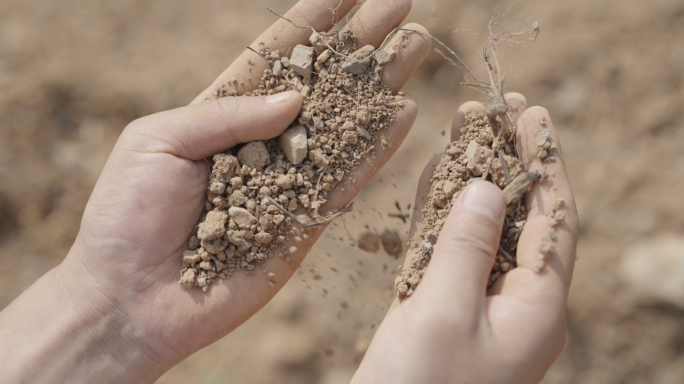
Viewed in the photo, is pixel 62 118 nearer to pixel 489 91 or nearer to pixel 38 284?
pixel 38 284

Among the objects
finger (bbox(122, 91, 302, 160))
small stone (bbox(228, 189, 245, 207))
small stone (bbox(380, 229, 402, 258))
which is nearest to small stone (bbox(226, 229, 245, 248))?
small stone (bbox(228, 189, 245, 207))

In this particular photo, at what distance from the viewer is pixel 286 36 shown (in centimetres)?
191

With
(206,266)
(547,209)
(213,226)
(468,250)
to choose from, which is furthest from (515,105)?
(206,266)

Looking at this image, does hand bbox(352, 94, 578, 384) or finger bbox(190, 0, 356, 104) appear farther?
finger bbox(190, 0, 356, 104)

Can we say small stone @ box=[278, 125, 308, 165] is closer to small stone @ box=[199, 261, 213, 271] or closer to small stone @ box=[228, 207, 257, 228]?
small stone @ box=[228, 207, 257, 228]

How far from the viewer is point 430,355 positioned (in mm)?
1342

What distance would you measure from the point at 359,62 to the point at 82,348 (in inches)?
65.5

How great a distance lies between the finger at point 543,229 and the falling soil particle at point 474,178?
0.12ft

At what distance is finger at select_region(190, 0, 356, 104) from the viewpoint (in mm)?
1895

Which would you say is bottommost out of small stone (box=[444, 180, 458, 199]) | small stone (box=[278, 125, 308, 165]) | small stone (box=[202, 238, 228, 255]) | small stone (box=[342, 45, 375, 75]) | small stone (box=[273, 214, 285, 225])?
small stone (box=[444, 180, 458, 199])

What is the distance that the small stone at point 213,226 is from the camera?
1.64m

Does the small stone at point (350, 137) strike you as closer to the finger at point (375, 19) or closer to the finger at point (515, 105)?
the finger at point (375, 19)

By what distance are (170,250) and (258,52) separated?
3.05 ft

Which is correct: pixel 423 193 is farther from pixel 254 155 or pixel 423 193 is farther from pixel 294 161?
pixel 254 155
